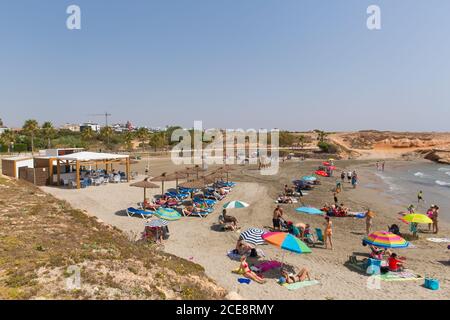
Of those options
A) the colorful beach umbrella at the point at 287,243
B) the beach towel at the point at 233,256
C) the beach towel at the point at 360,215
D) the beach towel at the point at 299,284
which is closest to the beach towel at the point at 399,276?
the beach towel at the point at 299,284

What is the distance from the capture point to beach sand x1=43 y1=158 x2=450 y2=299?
30.8ft

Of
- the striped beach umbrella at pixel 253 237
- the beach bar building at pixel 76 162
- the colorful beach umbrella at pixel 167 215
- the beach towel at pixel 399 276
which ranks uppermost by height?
the beach bar building at pixel 76 162

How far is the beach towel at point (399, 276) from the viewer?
405 inches

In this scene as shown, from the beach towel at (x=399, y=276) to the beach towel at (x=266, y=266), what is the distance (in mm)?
3270

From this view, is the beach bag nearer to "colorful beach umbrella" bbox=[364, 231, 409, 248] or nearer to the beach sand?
the beach sand

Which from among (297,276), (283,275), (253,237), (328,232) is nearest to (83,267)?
(253,237)

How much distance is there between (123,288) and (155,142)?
62.3m

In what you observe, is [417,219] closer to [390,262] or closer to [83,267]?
[390,262]

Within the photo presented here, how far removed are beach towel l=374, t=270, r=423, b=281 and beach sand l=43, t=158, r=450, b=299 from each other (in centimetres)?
25

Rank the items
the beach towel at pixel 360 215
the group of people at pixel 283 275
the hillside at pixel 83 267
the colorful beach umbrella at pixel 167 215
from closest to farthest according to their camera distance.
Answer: the hillside at pixel 83 267 < the group of people at pixel 283 275 < the colorful beach umbrella at pixel 167 215 < the beach towel at pixel 360 215

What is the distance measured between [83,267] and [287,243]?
6069mm

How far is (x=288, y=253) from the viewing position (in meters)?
12.5

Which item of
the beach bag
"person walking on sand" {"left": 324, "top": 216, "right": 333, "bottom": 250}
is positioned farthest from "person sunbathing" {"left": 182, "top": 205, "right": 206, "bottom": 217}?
the beach bag

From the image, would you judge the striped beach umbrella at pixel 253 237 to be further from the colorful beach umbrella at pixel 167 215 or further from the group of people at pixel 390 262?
the colorful beach umbrella at pixel 167 215
